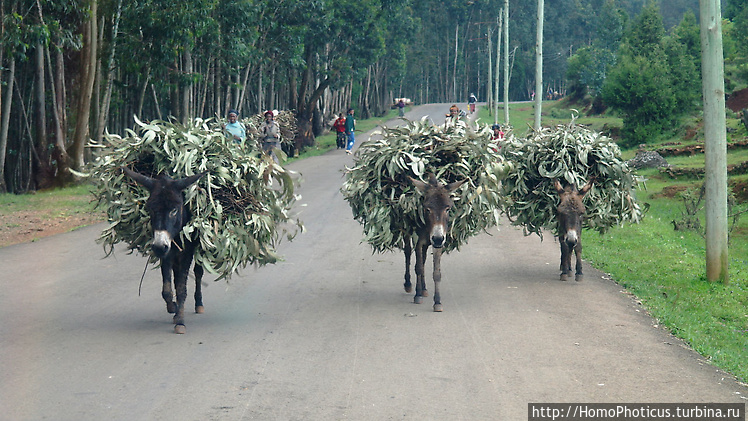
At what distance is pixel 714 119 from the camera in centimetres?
1187

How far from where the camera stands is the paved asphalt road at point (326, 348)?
637 cm

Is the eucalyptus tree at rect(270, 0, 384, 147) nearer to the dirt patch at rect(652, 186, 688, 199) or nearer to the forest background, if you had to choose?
the forest background

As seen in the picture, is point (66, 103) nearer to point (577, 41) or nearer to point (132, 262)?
point (132, 262)

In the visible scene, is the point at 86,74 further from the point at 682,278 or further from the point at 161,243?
the point at 682,278

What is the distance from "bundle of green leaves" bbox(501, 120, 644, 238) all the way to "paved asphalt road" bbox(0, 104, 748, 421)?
101cm

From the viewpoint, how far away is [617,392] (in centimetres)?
677

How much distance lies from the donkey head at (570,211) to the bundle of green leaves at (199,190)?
4.46 m

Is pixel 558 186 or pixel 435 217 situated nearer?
pixel 435 217

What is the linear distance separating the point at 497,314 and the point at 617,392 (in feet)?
10.1

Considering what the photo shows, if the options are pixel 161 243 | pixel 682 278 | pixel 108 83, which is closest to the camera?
pixel 161 243

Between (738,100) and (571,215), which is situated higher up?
(738,100)

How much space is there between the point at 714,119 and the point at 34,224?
43.5 feet

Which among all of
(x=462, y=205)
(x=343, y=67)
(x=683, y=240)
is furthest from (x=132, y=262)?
(x=343, y=67)

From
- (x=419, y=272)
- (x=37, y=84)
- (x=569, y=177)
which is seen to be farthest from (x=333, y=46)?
(x=419, y=272)
